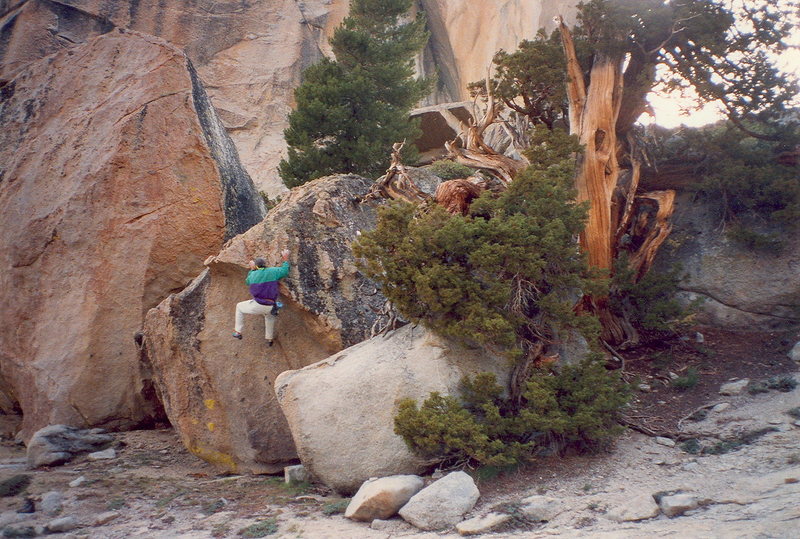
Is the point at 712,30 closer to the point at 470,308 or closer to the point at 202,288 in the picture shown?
the point at 470,308

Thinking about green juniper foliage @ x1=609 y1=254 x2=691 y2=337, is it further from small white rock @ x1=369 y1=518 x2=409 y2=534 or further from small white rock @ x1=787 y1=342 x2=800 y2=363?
small white rock @ x1=369 y1=518 x2=409 y2=534

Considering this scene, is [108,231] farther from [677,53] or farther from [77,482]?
[677,53]

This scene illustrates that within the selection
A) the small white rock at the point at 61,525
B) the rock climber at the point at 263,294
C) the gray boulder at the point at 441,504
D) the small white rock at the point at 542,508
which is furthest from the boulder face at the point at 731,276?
the small white rock at the point at 61,525

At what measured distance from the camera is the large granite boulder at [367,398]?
23.3 feet

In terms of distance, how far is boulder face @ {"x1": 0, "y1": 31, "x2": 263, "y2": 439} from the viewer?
1088 cm

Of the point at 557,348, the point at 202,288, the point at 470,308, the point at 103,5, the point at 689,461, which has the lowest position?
the point at 689,461

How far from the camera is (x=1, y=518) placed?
6.93 metres

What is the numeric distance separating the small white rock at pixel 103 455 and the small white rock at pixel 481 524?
20.2 feet

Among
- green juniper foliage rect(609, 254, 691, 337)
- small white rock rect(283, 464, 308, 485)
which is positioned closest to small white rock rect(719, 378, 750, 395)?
green juniper foliage rect(609, 254, 691, 337)

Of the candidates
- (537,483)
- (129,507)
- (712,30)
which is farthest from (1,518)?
(712,30)

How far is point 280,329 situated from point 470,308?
3.18 meters

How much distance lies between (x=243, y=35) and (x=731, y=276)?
21082 millimetres

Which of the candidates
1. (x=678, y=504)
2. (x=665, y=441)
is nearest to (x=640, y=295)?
(x=665, y=441)

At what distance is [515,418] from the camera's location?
698 cm
